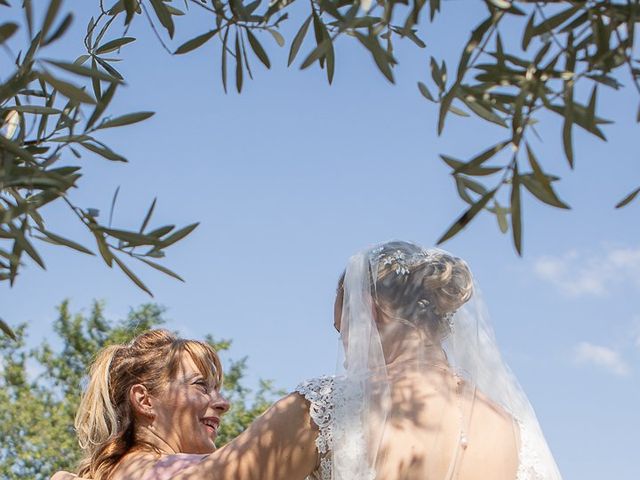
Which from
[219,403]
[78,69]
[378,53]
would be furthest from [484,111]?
[219,403]

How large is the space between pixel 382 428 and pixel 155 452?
53.7 inches

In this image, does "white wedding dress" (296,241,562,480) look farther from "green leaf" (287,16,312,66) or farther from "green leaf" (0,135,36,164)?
"green leaf" (0,135,36,164)

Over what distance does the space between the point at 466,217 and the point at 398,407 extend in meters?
1.45

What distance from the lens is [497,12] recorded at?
174cm

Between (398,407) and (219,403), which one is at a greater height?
(219,403)

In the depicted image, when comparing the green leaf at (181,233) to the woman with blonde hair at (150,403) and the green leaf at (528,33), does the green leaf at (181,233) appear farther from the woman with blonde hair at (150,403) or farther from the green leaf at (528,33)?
the woman with blonde hair at (150,403)

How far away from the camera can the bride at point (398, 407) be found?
9.62ft

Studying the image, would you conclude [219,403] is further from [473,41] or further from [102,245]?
[473,41]

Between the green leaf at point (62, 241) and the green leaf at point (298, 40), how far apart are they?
2.45 feet

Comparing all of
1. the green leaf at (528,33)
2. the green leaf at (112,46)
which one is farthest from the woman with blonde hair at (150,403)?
the green leaf at (528,33)

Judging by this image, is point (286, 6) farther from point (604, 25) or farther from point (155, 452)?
point (155, 452)

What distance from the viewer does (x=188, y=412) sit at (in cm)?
412

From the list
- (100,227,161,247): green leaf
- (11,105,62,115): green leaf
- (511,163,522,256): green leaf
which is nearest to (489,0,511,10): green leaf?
(511,163,522,256): green leaf

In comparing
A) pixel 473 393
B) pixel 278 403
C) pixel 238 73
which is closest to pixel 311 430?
pixel 278 403
